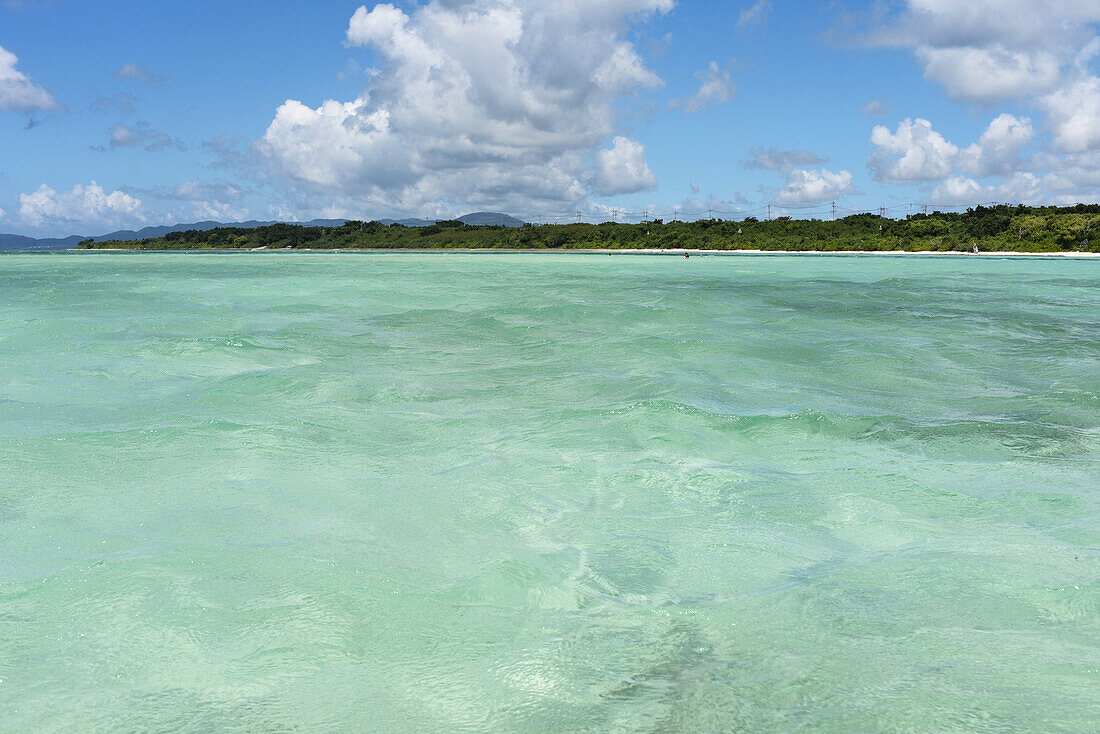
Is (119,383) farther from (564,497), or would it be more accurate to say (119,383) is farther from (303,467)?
(564,497)

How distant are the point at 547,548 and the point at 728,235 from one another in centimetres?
11954

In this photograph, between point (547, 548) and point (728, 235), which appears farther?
point (728, 235)

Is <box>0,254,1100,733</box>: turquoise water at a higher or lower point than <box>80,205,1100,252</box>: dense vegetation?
lower

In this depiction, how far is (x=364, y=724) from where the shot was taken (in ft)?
10.2

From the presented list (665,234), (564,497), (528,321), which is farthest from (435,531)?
(665,234)

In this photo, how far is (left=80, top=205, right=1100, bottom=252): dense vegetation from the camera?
85.5 metres

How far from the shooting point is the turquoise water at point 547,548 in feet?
10.7

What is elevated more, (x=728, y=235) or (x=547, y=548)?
(x=728, y=235)

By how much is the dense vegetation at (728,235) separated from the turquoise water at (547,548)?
3401 inches

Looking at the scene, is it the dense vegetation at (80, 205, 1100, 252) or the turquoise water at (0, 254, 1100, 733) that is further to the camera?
the dense vegetation at (80, 205, 1100, 252)

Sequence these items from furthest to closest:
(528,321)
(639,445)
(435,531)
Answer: (528,321)
(639,445)
(435,531)

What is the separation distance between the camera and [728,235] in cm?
11919

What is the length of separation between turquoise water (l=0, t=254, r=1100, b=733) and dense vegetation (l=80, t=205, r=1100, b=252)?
283 feet

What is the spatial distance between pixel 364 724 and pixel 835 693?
77.3 inches
